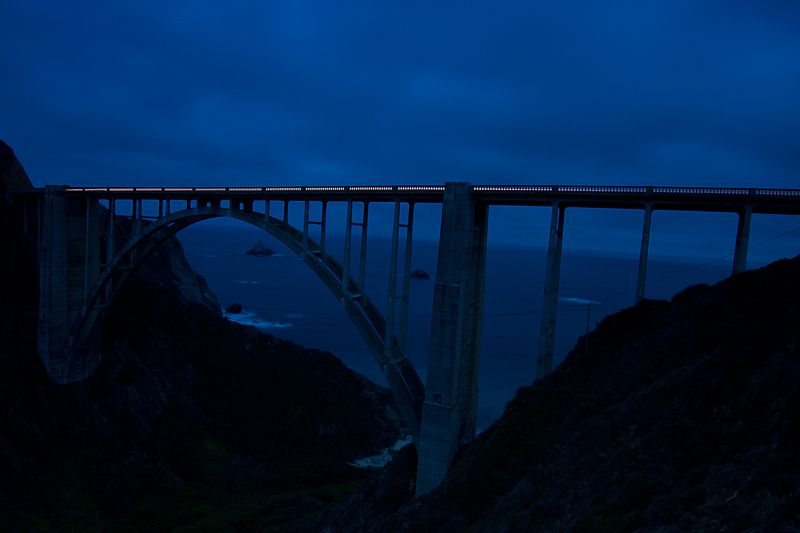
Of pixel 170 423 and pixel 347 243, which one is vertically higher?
pixel 347 243

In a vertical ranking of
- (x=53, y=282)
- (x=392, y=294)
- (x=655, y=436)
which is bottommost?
(x=53, y=282)

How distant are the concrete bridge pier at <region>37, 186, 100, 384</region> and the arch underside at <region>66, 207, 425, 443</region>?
698mm

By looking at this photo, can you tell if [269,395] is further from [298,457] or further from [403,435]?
[403,435]

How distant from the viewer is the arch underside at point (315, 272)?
19.4 metres

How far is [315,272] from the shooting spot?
954 inches

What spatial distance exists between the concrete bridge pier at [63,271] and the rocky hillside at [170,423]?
1.26 meters

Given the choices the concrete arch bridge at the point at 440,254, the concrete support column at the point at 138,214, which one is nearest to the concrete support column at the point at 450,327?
the concrete arch bridge at the point at 440,254

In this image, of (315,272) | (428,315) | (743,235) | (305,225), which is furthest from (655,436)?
(428,315)

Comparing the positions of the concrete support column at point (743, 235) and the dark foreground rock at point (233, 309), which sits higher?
the concrete support column at point (743, 235)

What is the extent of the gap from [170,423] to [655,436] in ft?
100

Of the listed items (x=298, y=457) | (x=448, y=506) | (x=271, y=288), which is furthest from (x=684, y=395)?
(x=271, y=288)

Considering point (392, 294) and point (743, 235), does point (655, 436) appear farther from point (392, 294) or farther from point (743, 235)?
point (392, 294)

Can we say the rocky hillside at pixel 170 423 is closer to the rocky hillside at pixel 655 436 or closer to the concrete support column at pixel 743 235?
the rocky hillside at pixel 655 436

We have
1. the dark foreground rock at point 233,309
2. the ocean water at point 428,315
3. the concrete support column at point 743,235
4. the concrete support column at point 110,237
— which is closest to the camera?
the concrete support column at point 743,235
